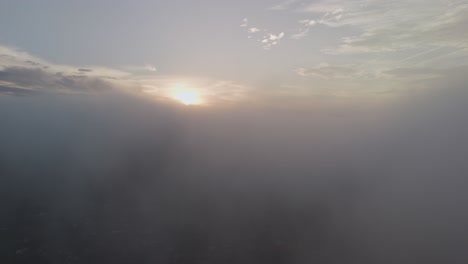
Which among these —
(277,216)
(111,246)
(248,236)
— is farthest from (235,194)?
(111,246)

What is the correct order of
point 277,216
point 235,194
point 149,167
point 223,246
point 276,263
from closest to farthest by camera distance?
1. point 276,263
2. point 223,246
3. point 277,216
4. point 235,194
5. point 149,167

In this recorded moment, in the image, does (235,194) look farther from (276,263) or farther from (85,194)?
(85,194)

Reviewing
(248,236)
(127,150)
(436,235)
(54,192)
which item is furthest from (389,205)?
(127,150)

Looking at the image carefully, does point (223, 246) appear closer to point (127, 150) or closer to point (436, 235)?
point (436, 235)

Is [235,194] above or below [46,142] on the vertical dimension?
below

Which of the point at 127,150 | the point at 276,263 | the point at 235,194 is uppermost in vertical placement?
the point at 127,150

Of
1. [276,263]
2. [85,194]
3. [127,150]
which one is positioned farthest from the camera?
[127,150]

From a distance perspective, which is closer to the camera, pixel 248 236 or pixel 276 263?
pixel 276 263

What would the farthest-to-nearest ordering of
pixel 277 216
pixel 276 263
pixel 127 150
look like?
pixel 127 150 → pixel 277 216 → pixel 276 263

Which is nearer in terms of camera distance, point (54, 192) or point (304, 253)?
point (304, 253)
